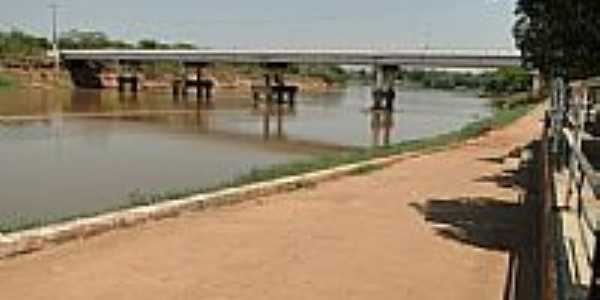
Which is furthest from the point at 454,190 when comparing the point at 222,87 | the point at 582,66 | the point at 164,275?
the point at 222,87

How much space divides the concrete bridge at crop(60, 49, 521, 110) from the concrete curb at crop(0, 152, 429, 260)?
59.3 meters

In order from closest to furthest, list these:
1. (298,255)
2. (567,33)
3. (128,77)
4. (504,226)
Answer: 1. (298,255)
2. (504,226)
3. (567,33)
4. (128,77)

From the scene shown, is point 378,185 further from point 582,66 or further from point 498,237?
point 498,237

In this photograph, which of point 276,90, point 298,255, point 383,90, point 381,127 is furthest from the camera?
point 276,90

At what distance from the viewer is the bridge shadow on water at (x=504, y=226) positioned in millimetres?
9231

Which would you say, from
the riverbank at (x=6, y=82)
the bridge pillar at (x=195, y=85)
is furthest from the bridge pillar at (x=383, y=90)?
the riverbank at (x=6, y=82)

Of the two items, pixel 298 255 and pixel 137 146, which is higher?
pixel 298 255

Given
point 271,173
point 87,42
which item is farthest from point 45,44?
point 271,173

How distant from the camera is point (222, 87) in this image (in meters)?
129

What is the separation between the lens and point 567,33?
13.1 meters

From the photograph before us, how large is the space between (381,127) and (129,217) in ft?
154

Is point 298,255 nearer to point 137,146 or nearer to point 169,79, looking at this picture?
point 137,146

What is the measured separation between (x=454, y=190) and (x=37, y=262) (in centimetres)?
968

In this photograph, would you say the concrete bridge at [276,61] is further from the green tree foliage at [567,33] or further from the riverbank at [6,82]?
the green tree foliage at [567,33]
